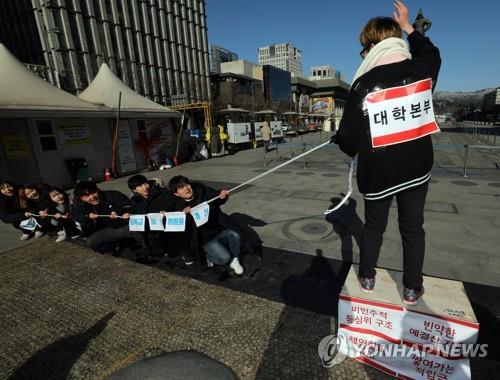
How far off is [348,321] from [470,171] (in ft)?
32.6

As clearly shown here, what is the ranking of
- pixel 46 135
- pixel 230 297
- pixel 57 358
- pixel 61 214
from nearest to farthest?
pixel 57 358, pixel 230 297, pixel 61 214, pixel 46 135

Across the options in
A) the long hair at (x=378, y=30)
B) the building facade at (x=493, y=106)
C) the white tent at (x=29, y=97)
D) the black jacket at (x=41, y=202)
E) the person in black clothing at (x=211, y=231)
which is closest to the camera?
the long hair at (x=378, y=30)

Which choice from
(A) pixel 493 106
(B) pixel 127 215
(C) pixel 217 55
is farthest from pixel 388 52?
(C) pixel 217 55

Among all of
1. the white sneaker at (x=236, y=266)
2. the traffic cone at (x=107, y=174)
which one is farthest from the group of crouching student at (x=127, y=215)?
the traffic cone at (x=107, y=174)

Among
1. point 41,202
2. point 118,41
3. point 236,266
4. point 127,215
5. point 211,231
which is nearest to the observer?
point 236,266

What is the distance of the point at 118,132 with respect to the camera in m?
12.3

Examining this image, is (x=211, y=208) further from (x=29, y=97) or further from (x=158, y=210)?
(x=29, y=97)

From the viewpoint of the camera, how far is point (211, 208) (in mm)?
3936

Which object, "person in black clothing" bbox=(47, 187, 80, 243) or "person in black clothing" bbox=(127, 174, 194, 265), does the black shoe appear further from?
"person in black clothing" bbox=(47, 187, 80, 243)

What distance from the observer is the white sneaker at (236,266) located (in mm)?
3703

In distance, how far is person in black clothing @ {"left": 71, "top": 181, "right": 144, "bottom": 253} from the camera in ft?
15.2

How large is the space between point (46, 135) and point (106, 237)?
789cm

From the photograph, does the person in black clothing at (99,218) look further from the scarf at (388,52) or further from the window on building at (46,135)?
the window on building at (46,135)


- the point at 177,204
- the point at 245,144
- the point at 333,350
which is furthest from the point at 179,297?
the point at 245,144
